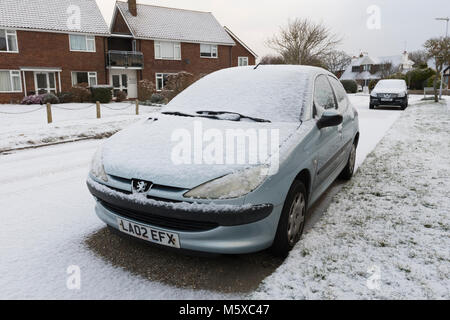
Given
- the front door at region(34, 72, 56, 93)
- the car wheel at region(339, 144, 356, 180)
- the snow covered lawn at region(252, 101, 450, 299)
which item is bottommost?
the snow covered lawn at region(252, 101, 450, 299)

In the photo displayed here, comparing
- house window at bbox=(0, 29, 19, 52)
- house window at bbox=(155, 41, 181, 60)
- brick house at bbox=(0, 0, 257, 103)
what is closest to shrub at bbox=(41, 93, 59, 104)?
brick house at bbox=(0, 0, 257, 103)

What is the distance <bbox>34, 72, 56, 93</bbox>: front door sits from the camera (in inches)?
1022

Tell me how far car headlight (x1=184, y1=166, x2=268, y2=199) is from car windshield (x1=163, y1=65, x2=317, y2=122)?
980 millimetres

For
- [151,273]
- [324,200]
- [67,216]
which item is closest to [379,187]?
[324,200]

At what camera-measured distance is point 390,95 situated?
18859 mm

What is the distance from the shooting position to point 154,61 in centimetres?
3212

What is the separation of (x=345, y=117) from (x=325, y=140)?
1.20 meters

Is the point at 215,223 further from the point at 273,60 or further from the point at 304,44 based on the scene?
the point at 273,60

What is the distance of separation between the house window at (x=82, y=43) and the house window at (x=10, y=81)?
185 inches

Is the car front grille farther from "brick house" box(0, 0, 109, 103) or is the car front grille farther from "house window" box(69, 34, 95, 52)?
"house window" box(69, 34, 95, 52)

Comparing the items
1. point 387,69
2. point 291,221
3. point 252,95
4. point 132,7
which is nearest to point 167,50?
point 132,7

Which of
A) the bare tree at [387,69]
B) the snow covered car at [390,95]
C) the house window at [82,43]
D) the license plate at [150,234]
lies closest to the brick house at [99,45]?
the house window at [82,43]

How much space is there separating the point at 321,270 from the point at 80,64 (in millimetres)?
29131

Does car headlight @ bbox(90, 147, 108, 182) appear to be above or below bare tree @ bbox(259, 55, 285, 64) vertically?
below
